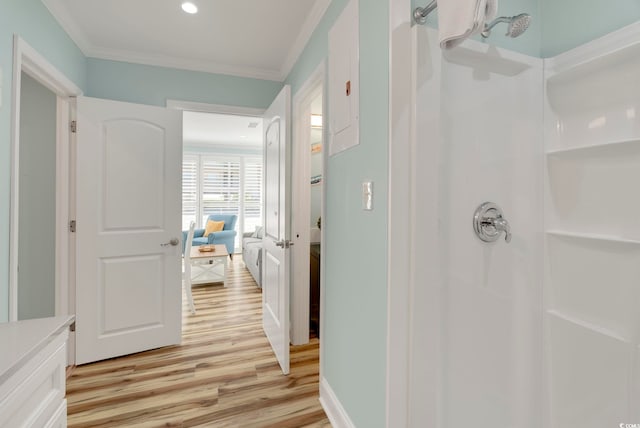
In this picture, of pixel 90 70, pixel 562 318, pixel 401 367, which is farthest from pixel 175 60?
pixel 562 318

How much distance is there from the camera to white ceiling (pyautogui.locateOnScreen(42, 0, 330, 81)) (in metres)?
1.86

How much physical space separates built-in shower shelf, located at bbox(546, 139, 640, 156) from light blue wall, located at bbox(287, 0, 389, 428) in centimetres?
80

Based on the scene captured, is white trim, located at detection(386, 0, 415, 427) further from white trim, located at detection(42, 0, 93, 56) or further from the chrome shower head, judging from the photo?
white trim, located at detection(42, 0, 93, 56)

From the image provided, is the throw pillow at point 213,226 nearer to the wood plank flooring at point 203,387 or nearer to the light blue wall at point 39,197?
the wood plank flooring at point 203,387

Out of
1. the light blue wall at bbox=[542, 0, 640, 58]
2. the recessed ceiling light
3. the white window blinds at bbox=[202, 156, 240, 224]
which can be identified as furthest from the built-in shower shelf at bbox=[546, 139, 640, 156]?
the white window blinds at bbox=[202, 156, 240, 224]

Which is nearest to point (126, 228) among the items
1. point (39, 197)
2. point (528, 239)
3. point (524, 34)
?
point (39, 197)

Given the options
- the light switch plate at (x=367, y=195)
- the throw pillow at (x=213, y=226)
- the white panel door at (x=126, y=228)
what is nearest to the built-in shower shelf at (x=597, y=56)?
the light switch plate at (x=367, y=195)

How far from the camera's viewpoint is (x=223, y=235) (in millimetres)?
5574

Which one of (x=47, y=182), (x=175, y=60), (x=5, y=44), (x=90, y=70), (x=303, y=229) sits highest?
(x=175, y=60)

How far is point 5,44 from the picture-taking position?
141 centimetres

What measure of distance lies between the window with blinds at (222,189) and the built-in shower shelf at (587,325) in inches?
246

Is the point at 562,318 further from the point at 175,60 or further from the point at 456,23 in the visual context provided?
the point at 175,60

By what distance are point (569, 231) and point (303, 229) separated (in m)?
1.72

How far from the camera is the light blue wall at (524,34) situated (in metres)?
Result: 1.26
